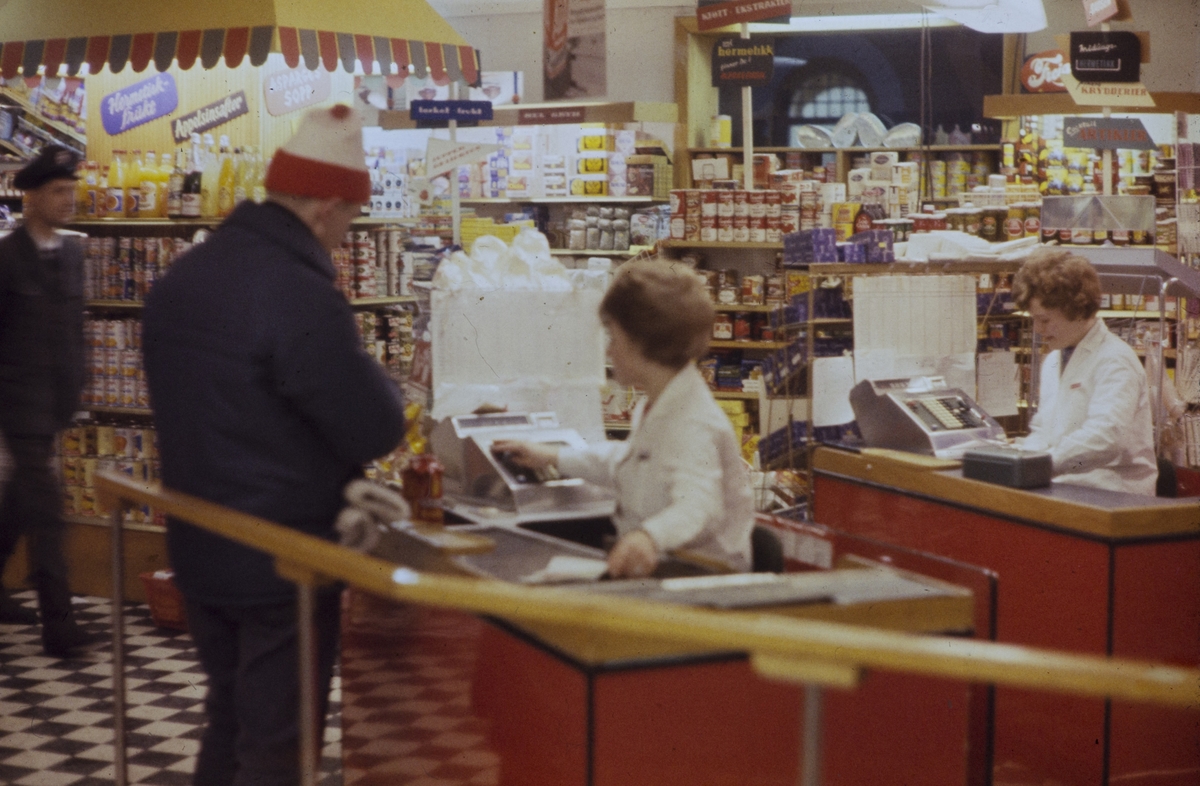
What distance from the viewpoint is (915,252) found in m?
5.11

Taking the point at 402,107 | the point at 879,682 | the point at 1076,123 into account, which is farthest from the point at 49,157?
the point at 402,107

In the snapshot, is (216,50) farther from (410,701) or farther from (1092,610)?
(1092,610)

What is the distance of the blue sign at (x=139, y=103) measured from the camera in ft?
21.4

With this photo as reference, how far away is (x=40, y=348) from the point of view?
4719mm

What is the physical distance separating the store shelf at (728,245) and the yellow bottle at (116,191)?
288 centimetres

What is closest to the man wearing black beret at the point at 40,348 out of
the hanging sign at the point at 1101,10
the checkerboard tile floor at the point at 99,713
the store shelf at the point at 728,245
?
the checkerboard tile floor at the point at 99,713

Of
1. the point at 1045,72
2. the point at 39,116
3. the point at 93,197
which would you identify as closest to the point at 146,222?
the point at 93,197

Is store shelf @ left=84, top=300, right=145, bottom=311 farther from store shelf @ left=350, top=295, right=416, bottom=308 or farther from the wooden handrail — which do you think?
the wooden handrail

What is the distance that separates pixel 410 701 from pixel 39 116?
28.9ft

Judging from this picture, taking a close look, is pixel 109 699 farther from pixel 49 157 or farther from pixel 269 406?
pixel 269 406

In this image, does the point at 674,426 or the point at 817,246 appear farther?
the point at 817,246

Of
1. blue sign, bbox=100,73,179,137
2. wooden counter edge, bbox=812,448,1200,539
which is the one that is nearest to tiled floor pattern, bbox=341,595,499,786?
wooden counter edge, bbox=812,448,1200,539

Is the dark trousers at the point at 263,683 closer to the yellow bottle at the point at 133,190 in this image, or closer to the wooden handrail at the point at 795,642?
the wooden handrail at the point at 795,642

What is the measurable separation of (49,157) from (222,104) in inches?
65.3
